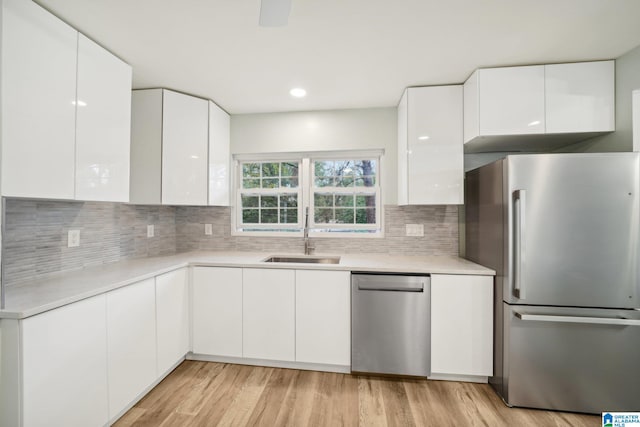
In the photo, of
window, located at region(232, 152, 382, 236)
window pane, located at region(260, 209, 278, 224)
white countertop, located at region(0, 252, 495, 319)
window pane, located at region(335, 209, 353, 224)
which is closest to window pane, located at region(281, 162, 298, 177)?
window, located at region(232, 152, 382, 236)

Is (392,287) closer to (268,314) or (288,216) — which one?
(268,314)

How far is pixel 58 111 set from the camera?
1.47 m

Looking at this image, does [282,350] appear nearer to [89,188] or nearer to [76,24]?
[89,188]

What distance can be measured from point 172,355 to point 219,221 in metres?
1.37

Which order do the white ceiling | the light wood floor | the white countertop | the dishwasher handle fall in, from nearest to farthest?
the white countertop → the white ceiling → the light wood floor → the dishwasher handle

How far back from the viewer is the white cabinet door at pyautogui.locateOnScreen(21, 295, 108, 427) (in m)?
1.19

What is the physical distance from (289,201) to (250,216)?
475 mm

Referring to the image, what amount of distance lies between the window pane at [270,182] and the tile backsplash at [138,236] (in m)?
0.49

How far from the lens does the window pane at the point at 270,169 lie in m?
3.11

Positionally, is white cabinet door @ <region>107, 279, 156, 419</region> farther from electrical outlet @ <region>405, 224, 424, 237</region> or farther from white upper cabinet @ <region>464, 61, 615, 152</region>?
white upper cabinet @ <region>464, 61, 615, 152</region>

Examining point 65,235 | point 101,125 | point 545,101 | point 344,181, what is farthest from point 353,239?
point 65,235

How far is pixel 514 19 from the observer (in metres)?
1.54

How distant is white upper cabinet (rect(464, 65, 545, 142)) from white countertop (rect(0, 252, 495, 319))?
3.49 ft

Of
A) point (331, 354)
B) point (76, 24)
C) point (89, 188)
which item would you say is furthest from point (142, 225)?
point (331, 354)
